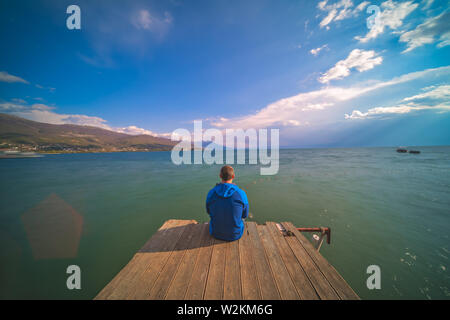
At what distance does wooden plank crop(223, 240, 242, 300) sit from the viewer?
8.62 ft

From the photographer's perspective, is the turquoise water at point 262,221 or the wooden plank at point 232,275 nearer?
the wooden plank at point 232,275

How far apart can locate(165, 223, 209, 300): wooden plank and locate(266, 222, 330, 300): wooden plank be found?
7.33 feet

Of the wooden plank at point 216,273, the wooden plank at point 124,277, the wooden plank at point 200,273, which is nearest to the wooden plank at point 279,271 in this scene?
the wooden plank at point 216,273

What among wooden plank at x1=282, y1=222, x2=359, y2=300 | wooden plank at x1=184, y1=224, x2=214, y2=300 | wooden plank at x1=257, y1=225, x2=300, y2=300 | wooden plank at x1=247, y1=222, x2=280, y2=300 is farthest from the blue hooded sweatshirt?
wooden plank at x1=282, y1=222, x2=359, y2=300

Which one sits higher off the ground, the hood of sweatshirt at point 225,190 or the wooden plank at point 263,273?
the hood of sweatshirt at point 225,190

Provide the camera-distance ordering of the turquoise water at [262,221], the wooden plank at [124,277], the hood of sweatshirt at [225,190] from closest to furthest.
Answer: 1. the wooden plank at [124,277]
2. the hood of sweatshirt at [225,190]
3. the turquoise water at [262,221]

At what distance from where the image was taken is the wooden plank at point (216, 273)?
263 centimetres

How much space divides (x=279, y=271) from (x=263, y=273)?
1.25 ft

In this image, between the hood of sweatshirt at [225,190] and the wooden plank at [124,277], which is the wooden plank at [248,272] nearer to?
the hood of sweatshirt at [225,190]

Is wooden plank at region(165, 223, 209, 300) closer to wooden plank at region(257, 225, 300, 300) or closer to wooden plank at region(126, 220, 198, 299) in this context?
wooden plank at region(126, 220, 198, 299)

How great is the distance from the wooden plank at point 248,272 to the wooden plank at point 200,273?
0.79 metres

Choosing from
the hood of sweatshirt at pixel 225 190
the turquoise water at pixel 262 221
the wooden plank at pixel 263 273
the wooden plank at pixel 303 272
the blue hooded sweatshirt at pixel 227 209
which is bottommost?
the turquoise water at pixel 262 221
